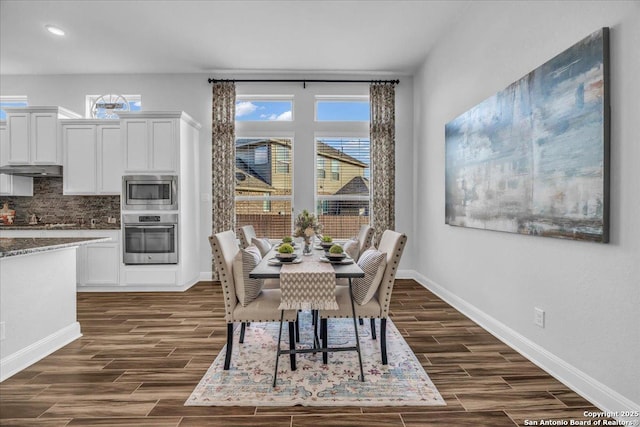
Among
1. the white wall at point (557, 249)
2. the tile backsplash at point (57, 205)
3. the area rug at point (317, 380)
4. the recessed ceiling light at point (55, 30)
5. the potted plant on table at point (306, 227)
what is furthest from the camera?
the tile backsplash at point (57, 205)

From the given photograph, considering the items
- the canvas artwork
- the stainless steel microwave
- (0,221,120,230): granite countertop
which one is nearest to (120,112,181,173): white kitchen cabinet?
the stainless steel microwave

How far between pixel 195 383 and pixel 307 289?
96cm

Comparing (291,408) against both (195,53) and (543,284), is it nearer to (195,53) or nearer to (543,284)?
(543,284)

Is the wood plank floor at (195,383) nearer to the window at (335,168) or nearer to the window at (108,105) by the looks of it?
the window at (335,168)

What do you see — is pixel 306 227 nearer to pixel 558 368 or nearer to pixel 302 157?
pixel 558 368

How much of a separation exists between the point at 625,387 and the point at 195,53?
5.34m

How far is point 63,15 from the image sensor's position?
389 centimetres

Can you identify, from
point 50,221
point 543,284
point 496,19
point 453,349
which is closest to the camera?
point 543,284

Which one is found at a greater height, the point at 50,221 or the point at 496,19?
the point at 496,19

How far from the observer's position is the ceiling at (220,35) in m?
3.73

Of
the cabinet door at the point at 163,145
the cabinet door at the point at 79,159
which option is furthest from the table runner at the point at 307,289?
the cabinet door at the point at 79,159

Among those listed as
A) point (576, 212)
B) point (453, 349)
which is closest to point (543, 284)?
point (576, 212)

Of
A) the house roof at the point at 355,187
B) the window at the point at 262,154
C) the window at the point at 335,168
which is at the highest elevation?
the window at the point at 262,154

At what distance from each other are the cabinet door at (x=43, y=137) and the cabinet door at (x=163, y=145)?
131cm
